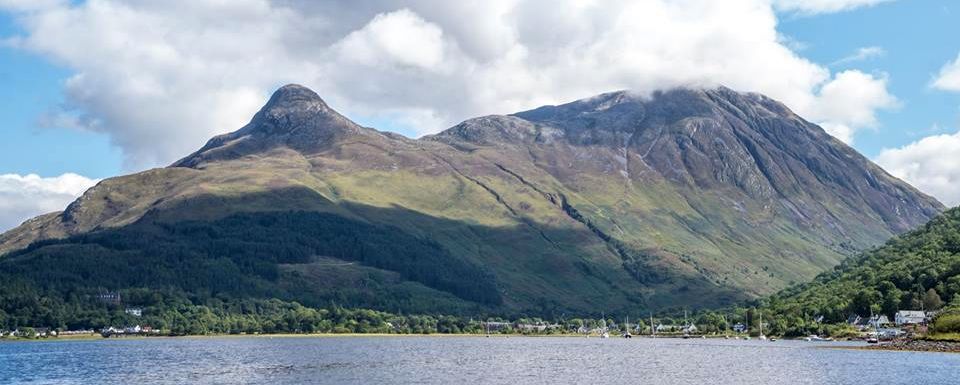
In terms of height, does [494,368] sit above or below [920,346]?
below

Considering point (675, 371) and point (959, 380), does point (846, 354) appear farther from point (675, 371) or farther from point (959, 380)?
point (959, 380)

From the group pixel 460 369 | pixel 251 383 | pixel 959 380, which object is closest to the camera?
pixel 959 380

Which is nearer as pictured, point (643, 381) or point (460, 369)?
point (643, 381)

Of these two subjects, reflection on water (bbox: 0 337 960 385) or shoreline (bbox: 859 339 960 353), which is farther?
shoreline (bbox: 859 339 960 353)

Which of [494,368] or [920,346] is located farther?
[920,346]

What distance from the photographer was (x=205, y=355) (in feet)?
625

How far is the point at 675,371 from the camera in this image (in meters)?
142

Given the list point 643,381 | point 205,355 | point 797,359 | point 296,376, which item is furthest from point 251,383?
point 797,359

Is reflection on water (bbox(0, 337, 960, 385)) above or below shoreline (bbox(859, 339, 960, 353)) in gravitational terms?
below

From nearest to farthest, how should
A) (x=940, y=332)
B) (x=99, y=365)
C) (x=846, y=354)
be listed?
(x=99, y=365) → (x=846, y=354) → (x=940, y=332)

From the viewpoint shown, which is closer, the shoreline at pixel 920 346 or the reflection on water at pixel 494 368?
the reflection on water at pixel 494 368

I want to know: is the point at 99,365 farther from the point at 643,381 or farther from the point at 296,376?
the point at 643,381

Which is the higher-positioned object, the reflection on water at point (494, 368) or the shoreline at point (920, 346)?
the shoreline at point (920, 346)

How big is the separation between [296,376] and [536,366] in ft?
126
